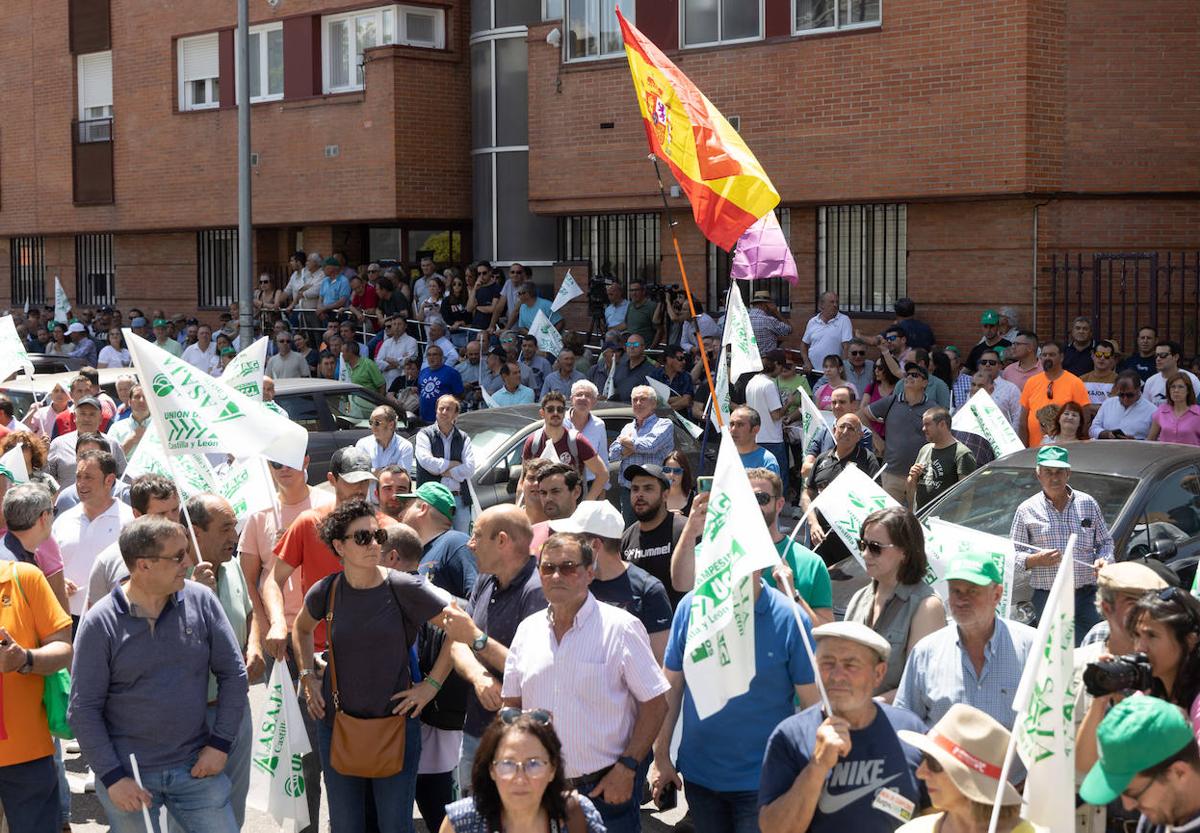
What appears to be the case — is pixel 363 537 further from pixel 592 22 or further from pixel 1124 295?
pixel 592 22

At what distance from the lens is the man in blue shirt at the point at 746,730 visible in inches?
220

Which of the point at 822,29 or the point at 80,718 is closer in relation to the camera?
the point at 80,718

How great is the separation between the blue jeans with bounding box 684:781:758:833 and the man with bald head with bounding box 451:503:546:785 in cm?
92

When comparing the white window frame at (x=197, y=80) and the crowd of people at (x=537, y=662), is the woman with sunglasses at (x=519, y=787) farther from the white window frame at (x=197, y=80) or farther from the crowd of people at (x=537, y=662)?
the white window frame at (x=197, y=80)

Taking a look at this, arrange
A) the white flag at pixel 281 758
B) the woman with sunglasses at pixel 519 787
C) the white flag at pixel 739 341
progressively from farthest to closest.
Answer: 1. the white flag at pixel 739 341
2. the white flag at pixel 281 758
3. the woman with sunglasses at pixel 519 787

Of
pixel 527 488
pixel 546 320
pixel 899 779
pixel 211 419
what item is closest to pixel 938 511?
pixel 527 488

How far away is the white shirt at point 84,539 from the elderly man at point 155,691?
2.36 m

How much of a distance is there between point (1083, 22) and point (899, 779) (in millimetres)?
14275

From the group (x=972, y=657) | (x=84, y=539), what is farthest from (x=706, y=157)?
(x=972, y=657)

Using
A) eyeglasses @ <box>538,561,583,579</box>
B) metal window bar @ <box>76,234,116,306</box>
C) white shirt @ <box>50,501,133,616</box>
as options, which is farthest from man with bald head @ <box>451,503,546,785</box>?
metal window bar @ <box>76,234,116,306</box>

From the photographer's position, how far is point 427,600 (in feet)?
20.2

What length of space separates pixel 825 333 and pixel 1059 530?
362 inches

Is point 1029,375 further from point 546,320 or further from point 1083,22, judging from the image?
point 546,320

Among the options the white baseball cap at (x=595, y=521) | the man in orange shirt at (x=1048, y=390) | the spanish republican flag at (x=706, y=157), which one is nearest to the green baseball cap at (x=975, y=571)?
the white baseball cap at (x=595, y=521)
